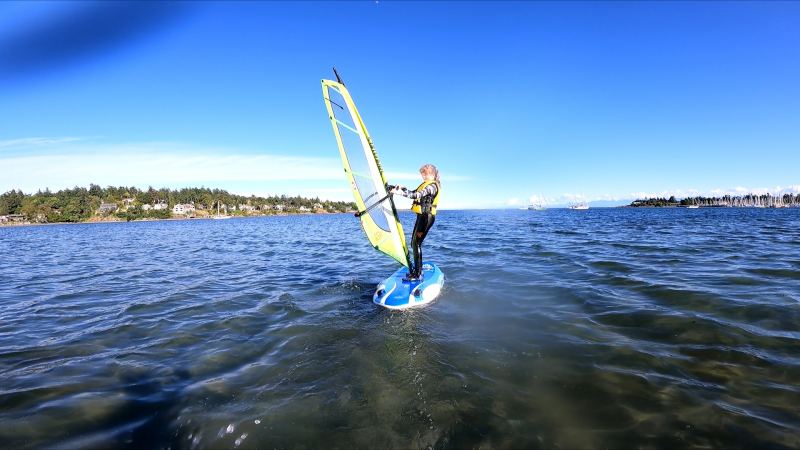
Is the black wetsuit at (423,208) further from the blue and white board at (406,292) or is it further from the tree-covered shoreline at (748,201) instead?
the tree-covered shoreline at (748,201)

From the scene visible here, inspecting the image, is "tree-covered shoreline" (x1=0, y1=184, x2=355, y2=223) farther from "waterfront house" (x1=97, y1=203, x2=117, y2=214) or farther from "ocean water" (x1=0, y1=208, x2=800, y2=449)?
"ocean water" (x1=0, y1=208, x2=800, y2=449)

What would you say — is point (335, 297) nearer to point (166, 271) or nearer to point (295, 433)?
point (295, 433)

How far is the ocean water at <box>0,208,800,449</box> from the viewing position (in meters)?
3.62

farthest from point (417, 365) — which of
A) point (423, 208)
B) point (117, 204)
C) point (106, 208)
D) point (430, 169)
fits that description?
point (117, 204)

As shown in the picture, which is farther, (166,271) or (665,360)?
(166,271)

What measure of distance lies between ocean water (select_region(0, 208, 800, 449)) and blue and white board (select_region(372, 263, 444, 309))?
31 centimetres

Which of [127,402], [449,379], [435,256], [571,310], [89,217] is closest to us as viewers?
[127,402]

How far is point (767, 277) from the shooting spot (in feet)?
30.7

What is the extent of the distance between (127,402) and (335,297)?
529 centimetres

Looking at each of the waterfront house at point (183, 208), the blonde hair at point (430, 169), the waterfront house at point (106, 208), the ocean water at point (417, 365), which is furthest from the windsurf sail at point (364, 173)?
the waterfront house at point (183, 208)

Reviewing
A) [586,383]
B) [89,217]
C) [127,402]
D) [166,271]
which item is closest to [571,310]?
[586,383]

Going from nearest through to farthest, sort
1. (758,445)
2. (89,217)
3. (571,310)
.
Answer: (758,445), (571,310), (89,217)

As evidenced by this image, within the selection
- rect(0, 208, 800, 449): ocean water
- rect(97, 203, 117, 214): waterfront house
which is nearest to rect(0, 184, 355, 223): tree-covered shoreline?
rect(97, 203, 117, 214): waterfront house

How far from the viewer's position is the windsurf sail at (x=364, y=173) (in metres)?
8.48
